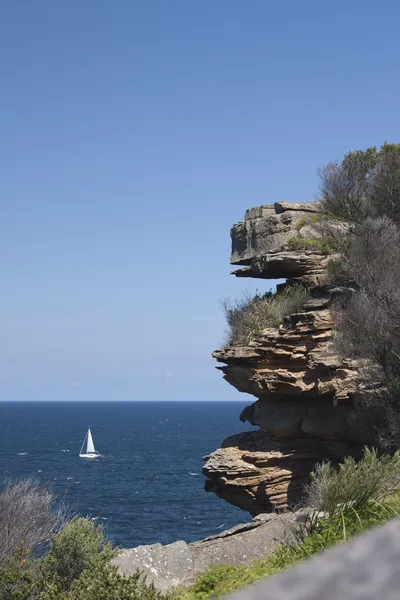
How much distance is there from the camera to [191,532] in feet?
132

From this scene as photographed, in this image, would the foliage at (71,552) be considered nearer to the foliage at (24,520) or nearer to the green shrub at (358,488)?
the green shrub at (358,488)

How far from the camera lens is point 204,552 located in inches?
483

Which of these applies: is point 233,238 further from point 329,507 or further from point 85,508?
point 85,508

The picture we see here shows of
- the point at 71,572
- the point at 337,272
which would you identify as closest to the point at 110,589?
the point at 71,572

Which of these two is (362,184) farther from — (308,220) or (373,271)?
(373,271)

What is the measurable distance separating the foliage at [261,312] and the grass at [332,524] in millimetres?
9816

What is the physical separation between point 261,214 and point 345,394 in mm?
7251

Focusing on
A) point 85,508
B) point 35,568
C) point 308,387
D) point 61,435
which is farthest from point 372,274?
point 61,435

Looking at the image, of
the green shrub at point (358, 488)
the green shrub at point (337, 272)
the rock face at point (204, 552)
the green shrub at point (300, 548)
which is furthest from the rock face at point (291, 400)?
the green shrub at point (300, 548)

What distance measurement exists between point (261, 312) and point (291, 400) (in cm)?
302

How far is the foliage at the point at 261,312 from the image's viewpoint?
20.6 m

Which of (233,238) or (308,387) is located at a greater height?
(233,238)

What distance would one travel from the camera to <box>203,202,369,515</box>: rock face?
18.8 metres

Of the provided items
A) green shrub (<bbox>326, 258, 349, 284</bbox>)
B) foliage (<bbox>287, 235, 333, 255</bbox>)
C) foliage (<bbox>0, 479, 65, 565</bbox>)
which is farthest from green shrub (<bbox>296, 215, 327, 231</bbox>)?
foliage (<bbox>0, 479, 65, 565</bbox>)
